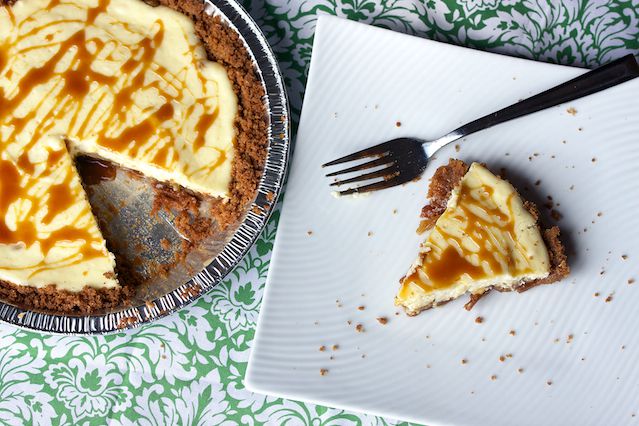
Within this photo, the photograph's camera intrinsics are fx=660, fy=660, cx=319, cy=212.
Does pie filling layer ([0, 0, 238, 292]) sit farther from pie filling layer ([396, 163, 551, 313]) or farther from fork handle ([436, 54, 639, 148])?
fork handle ([436, 54, 639, 148])

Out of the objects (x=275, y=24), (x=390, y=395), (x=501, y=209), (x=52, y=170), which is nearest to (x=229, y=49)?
(x=275, y=24)

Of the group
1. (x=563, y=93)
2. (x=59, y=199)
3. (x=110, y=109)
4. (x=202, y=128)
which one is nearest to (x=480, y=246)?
(x=563, y=93)

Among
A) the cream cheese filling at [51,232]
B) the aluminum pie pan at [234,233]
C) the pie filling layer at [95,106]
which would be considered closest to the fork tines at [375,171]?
the aluminum pie pan at [234,233]

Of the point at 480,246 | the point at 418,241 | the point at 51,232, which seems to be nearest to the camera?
the point at 480,246

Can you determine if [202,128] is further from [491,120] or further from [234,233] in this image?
[491,120]

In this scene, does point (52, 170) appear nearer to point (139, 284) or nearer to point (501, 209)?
point (139, 284)

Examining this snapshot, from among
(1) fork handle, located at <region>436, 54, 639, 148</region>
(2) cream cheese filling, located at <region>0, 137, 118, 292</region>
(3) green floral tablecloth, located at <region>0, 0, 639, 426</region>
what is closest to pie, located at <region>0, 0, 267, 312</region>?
(2) cream cheese filling, located at <region>0, 137, 118, 292</region>
